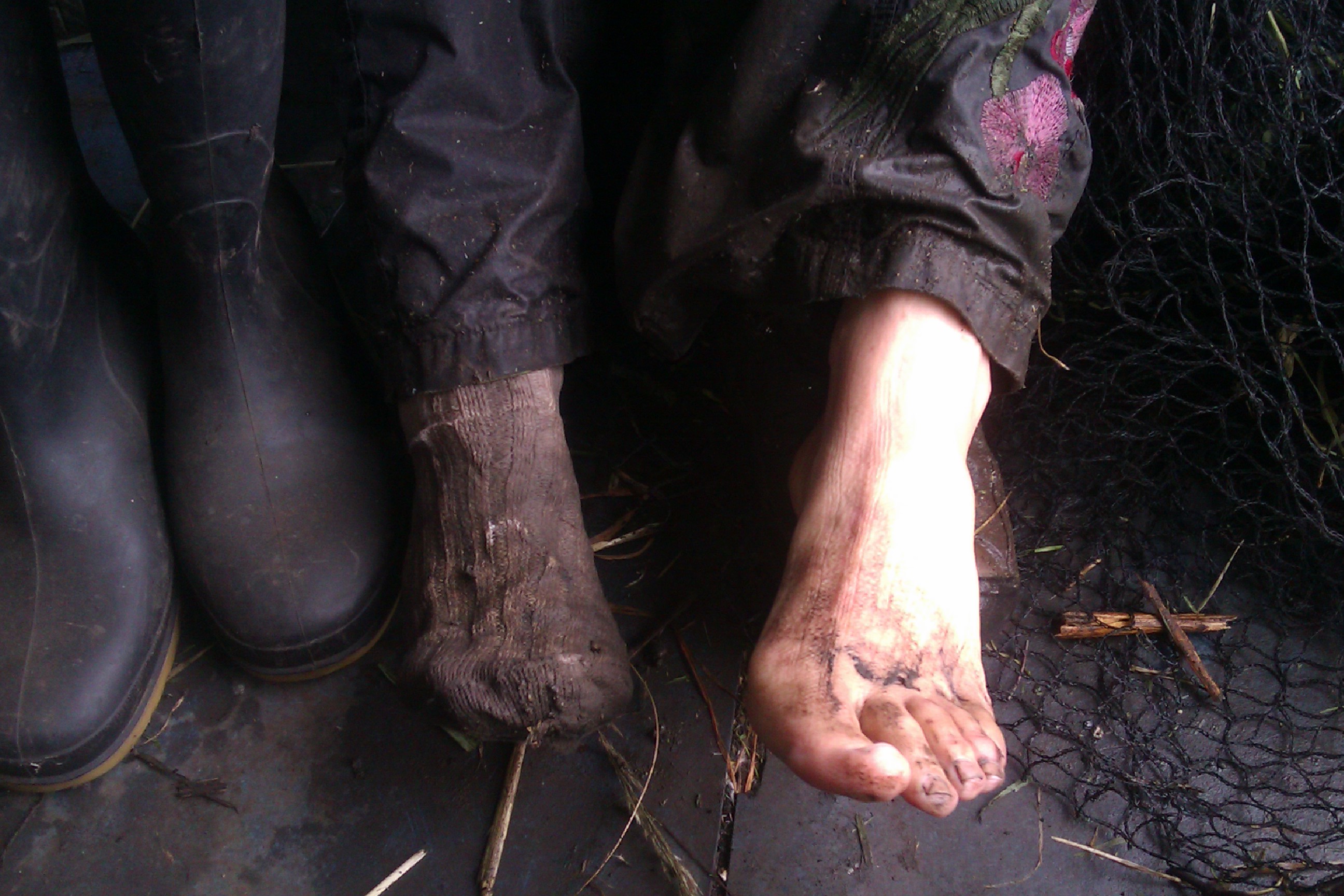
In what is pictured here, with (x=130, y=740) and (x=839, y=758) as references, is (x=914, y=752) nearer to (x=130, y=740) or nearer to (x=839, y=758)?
(x=839, y=758)

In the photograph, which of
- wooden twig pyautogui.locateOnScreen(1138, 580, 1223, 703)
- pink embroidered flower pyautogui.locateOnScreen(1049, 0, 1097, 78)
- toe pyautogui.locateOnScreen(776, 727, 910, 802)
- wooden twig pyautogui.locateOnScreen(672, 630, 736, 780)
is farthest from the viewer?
wooden twig pyautogui.locateOnScreen(1138, 580, 1223, 703)

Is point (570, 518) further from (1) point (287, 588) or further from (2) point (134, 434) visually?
(2) point (134, 434)

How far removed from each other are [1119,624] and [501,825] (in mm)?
771

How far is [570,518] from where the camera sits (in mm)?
951

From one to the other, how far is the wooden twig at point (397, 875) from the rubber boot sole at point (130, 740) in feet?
1.02

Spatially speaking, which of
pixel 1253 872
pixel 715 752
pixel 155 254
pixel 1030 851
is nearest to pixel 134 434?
pixel 155 254

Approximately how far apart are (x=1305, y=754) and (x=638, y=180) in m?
0.94

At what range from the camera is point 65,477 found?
0.98m

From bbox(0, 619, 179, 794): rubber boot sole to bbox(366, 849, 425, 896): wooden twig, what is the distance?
311 mm

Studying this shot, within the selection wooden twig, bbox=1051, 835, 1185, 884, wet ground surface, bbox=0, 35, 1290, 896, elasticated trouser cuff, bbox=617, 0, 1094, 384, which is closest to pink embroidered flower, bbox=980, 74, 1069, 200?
elasticated trouser cuff, bbox=617, 0, 1094, 384

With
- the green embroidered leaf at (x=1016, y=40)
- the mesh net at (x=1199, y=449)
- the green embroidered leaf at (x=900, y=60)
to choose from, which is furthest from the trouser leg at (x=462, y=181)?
the mesh net at (x=1199, y=449)

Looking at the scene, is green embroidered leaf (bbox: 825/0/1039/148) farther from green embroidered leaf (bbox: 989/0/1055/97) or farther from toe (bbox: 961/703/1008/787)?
toe (bbox: 961/703/1008/787)

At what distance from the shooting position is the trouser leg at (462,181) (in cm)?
83

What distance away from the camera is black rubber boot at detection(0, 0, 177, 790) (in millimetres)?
881
